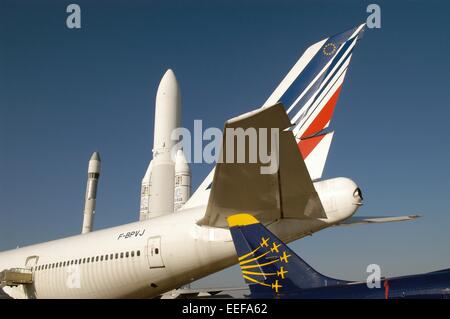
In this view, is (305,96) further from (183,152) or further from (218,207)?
(183,152)

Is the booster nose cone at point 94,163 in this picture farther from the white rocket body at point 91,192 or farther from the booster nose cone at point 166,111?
the booster nose cone at point 166,111

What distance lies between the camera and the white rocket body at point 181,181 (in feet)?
96.8

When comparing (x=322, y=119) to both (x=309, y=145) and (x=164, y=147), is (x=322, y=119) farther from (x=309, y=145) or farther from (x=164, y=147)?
(x=164, y=147)

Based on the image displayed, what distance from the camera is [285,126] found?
5.86m

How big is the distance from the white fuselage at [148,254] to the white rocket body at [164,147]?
1141cm

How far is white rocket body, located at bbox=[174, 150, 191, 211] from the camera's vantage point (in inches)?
1162

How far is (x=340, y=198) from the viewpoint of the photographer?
8.54 metres

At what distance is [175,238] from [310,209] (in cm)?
350

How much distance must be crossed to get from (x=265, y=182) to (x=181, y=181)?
22.8m

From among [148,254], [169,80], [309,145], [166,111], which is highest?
[169,80]

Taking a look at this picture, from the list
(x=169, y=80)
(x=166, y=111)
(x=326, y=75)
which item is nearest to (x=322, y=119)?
(x=326, y=75)

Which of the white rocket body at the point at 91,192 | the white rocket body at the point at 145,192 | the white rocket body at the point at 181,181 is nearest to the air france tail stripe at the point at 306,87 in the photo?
the white rocket body at the point at 181,181

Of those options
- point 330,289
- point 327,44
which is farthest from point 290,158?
point 327,44
